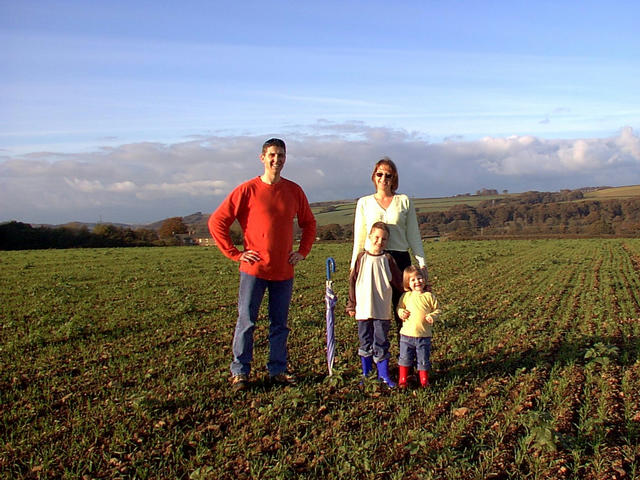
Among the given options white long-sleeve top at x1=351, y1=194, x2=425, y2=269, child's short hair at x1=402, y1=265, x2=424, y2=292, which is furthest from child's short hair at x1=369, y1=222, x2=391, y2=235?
child's short hair at x1=402, y1=265, x2=424, y2=292

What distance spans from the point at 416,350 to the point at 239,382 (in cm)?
195

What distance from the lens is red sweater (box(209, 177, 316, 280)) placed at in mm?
5215

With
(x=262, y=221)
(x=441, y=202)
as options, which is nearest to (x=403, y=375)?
(x=262, y=221)

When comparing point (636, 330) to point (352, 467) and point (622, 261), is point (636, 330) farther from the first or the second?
point (622, 261)

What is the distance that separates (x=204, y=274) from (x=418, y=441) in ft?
50.1

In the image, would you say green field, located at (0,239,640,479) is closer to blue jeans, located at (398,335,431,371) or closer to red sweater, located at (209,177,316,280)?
blue jeans, located at (398,335,431,371)

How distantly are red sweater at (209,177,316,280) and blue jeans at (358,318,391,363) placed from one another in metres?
1.04

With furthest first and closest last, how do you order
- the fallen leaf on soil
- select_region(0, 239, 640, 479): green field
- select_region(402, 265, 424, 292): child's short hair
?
select_region(402, 265, 424, 292): child's short hair → the fallen leaf on soil → select_region(0, 239, 640, 479): green field

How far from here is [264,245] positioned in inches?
206

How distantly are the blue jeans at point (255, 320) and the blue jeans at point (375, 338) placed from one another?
85cm

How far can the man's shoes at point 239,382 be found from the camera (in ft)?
17.3

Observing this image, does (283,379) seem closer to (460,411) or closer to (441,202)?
(460,411)

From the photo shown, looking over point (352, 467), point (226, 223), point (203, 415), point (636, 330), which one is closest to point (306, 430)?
point (352, 467)

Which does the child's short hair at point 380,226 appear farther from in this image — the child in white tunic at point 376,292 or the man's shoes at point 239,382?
the man's shoes at point 239,382
